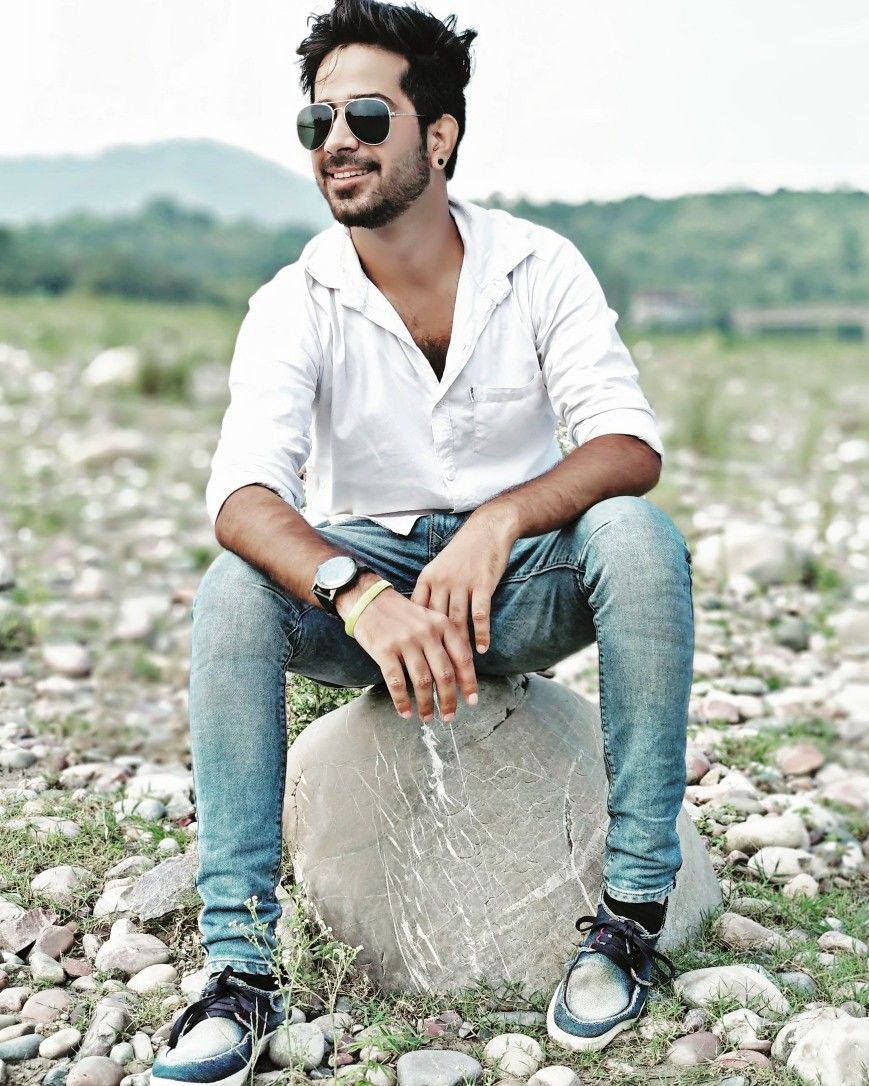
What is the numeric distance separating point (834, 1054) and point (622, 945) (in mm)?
492

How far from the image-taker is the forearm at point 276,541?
295cm

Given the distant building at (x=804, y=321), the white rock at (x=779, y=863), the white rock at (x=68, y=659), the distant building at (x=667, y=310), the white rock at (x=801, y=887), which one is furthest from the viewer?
the distant building at (x=667, y=310)

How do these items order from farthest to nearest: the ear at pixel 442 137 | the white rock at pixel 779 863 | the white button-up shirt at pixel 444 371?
the white rock at pixel 779 863
the ear at pixel 442 137
the white button-up shirt at pixel 444 371

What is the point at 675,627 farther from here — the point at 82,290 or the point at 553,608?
the point at 82,290

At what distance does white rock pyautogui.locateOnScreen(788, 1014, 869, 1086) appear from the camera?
107 inches

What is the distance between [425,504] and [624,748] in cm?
91

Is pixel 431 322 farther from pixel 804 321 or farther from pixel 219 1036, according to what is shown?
pixel 804 321

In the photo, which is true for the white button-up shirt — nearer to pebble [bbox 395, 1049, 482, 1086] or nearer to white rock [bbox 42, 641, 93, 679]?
pebble [bbox 395, 1049, 482, 1086]

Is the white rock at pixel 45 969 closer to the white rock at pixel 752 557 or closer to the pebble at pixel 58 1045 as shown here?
the pebble at pixel 58 1045

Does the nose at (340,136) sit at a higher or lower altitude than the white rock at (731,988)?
higher

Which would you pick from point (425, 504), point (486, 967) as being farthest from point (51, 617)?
point (486, 967)

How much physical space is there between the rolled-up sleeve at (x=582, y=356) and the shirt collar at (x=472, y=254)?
0.30ft

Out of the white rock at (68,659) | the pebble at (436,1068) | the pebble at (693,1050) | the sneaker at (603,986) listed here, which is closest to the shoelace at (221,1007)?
the pebble at (436,1068)

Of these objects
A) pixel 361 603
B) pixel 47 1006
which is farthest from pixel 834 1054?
pixel 47 1006
